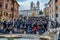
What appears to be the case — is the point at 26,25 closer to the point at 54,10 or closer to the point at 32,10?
the point at 32,10

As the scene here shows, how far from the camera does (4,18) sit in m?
4.56

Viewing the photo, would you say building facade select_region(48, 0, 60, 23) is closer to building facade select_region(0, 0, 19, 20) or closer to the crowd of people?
the crowd of people

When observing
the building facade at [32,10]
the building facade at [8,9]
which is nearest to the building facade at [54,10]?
the building facade at [32,10]

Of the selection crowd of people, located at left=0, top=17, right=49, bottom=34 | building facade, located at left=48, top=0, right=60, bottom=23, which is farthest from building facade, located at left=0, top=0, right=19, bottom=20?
building facade, located at left=48, top=0, right=60, bottom=23

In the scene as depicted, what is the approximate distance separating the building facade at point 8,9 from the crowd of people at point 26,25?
Result: 0.40 ft

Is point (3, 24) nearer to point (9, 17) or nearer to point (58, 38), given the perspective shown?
point (9, 17)

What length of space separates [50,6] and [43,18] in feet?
1.01

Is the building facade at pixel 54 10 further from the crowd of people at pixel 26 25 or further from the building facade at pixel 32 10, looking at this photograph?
the building facade at pixel 32 10

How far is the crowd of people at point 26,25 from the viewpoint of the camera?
4.45 metres

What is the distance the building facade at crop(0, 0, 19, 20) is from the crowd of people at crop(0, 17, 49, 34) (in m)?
0.12

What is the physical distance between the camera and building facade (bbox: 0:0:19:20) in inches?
178

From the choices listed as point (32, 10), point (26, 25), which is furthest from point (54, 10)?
point (26, 25)

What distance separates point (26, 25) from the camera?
4.53 meters

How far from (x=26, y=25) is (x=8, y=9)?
512 mm
